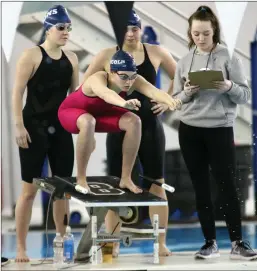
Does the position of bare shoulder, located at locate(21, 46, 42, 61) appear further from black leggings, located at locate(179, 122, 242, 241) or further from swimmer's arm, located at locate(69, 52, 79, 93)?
black leggings, located at locate(179, 122, 242, 241)

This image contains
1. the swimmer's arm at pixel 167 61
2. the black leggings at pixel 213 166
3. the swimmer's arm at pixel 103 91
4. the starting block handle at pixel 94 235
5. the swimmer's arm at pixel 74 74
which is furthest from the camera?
the swimmer's arm at pixel 167 61

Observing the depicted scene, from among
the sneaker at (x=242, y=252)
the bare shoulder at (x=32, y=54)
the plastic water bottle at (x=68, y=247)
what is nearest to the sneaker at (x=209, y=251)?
the sneaker at (x=242, y=252)

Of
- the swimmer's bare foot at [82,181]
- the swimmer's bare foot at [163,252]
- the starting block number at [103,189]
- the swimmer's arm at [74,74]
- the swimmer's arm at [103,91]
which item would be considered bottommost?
the swimmer's bare foot at [163,252]

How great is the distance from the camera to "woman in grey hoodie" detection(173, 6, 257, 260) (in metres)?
5.02

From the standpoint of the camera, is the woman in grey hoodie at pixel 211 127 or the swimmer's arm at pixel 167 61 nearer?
the woman in grey hoodie at pixel 211 127

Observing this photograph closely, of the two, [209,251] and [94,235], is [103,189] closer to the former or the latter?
[94,235]

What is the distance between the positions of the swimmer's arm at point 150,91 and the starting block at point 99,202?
0.58 m

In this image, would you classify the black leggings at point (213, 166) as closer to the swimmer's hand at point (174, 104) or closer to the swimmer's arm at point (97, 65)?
the swimmer's hand at point (174, 104)

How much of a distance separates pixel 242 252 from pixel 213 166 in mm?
553

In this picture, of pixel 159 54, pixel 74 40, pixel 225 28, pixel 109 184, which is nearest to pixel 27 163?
pixel 109 184

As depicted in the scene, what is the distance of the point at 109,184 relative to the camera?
5141 mm

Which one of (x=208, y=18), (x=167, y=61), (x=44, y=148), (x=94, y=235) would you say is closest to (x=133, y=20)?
(x=167, y=61)

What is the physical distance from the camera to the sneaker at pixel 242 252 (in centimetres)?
502

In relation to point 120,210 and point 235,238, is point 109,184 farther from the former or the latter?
point 235,238
